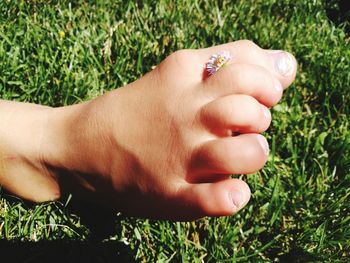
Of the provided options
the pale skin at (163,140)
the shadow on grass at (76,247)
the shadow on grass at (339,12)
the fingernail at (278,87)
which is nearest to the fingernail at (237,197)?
the pale skin at (163,140)

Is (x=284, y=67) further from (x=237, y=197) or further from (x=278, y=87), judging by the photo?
(x=237, y=197)

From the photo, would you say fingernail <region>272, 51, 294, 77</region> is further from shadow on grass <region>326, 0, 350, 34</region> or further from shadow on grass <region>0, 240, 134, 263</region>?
shadow on grass <region>326, 0, 350, 34</region>

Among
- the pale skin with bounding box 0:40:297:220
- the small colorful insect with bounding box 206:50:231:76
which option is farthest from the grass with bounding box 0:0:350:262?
the small colorful insect with bounding box 206:50:231:76

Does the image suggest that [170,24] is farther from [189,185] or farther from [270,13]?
[189,185]

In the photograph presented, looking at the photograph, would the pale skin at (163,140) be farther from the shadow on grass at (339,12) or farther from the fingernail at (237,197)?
the shadow on grass at (339,12)

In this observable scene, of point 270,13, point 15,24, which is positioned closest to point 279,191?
point 270,13

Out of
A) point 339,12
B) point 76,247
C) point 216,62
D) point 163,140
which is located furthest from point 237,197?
point 339,12
